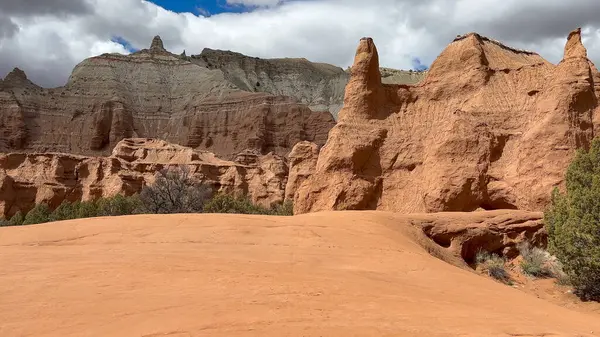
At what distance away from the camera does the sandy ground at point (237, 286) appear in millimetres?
4410

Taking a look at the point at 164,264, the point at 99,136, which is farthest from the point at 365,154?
the point at 99,136

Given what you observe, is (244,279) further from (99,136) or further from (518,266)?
(99,136)

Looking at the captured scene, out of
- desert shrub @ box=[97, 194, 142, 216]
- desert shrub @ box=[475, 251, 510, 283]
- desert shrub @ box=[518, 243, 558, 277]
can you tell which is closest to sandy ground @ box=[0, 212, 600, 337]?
desert shrub @ box=[475, 251, 510, 283]

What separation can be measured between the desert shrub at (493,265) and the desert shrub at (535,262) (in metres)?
0.61

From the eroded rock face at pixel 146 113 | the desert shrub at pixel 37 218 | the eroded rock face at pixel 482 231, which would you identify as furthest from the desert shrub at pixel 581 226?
the eroded rock face at pixel 146 113

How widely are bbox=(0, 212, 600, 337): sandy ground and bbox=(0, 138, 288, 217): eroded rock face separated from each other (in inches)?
1452

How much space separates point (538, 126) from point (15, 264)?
18673 millimetres

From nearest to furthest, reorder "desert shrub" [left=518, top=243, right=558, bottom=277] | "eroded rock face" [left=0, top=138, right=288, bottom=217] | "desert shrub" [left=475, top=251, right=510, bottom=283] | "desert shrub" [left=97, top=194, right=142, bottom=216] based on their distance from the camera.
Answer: "desert shrub" [left=475, top=251, right=510, bottom=283] < "desert shrub" [left=518, top=243, right=558, bottom=277] < "desert shrub" [left=97, top=194, right=142, bottom=216] < "eroded rock face" [left=0, top=138, right=288, bottom=217]

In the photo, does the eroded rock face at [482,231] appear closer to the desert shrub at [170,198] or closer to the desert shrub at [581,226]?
the desert shrub at [581,226]

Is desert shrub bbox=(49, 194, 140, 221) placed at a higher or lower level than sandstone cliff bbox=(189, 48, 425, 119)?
lower

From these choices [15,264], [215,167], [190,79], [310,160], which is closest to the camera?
[15,264]

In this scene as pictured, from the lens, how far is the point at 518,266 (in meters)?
14.1

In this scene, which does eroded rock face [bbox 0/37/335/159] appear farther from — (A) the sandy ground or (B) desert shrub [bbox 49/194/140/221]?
(A) the sandy ground

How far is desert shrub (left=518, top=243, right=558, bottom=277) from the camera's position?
13695mm
